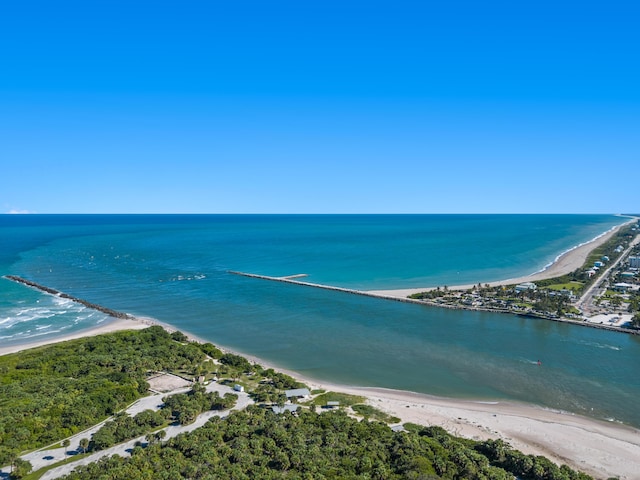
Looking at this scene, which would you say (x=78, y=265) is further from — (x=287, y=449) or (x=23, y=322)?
(x=287, y=449)

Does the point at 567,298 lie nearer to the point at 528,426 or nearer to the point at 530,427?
the point at 528,426

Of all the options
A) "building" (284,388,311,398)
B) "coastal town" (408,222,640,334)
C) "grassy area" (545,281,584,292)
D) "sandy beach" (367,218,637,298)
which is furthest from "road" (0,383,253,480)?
"grassy area" (545,281,584,292)

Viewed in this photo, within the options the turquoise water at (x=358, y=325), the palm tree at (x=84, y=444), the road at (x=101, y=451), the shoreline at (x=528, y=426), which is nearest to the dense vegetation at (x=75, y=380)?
the road at (x=101, y=451)

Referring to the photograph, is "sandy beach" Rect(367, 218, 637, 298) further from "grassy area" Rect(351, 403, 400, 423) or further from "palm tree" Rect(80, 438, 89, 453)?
"palm tree" Rect(80, 438, 89, 453)

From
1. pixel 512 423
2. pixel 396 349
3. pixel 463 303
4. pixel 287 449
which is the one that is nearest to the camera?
pixel 287 449

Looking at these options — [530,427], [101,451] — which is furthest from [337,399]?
[101,451]

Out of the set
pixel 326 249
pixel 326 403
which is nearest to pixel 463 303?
pixel 326 403
